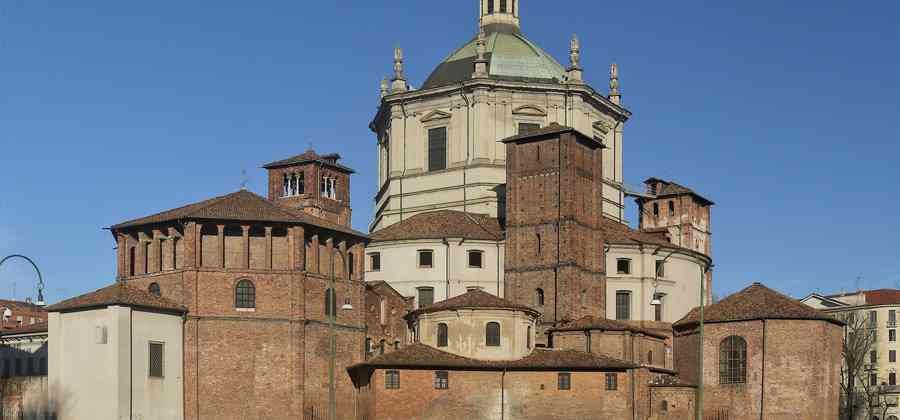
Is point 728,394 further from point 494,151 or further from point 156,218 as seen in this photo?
point 156,218

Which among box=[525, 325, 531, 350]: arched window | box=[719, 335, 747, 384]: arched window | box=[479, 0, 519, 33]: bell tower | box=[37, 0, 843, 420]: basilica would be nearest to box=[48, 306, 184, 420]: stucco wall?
box=[37, 0, 843, 420]: basilica

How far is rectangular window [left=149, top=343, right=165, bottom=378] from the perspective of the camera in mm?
62506

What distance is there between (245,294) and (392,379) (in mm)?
7829

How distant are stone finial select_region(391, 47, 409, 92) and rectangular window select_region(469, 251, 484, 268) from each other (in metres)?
15.6

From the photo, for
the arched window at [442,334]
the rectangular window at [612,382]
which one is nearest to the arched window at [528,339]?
the arched window at [442,334]

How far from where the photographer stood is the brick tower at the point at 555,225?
74.0 m

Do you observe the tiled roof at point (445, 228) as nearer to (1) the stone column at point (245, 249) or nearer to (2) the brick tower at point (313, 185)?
(2) the brick tower at point (313, 185)

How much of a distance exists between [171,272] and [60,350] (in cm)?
619

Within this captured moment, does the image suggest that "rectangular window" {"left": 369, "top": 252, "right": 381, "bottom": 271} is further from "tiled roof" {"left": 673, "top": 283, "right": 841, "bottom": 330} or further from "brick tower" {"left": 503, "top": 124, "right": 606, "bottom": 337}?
"tiled roof" {"left": 673, "top": 283, "right": 841, "bottom": 330}

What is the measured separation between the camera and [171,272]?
66062 millimetres

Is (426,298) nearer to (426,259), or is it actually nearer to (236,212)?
(426,259)

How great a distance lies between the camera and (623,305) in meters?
78.2

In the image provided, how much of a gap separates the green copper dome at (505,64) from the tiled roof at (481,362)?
77.0 feet

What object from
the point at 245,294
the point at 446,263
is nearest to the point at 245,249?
the point at 245,294
